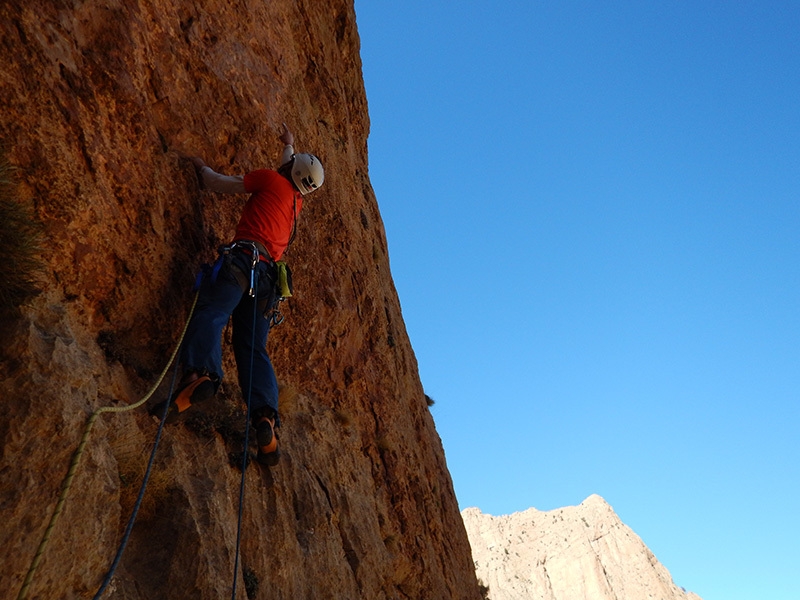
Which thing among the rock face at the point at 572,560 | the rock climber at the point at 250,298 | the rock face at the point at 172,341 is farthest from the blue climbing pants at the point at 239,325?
the rock face at the point at 572,560

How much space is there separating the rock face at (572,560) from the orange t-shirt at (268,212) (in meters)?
77.3

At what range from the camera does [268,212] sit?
21.3ft

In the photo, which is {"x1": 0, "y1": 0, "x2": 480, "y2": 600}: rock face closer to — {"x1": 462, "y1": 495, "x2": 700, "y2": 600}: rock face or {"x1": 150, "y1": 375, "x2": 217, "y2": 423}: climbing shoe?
{"x1": 150, "y1": 375, "x2": 217, "y2": 423}: climbing shoe

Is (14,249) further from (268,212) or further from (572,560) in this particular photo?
(572,560)

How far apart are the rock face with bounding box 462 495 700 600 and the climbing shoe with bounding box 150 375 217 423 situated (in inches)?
3086

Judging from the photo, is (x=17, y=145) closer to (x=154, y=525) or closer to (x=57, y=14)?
(x=57, y=14)

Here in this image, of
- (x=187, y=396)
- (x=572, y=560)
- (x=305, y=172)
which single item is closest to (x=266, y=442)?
(x=187, y=396)

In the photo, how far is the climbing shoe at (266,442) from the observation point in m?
5.59

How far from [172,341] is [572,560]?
86291 mm

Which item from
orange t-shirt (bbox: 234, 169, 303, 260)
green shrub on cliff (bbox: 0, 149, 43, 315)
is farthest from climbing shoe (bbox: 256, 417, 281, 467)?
green shrub on cliff (bbox: 0, 149, 43, 315)

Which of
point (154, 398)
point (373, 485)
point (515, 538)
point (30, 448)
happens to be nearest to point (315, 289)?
point (373, 485)

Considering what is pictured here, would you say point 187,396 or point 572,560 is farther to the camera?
point 572,560

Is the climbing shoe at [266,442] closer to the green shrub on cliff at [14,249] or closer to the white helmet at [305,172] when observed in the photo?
the green shrub on cliff at [14,249]

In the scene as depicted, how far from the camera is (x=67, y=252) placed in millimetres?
5043
